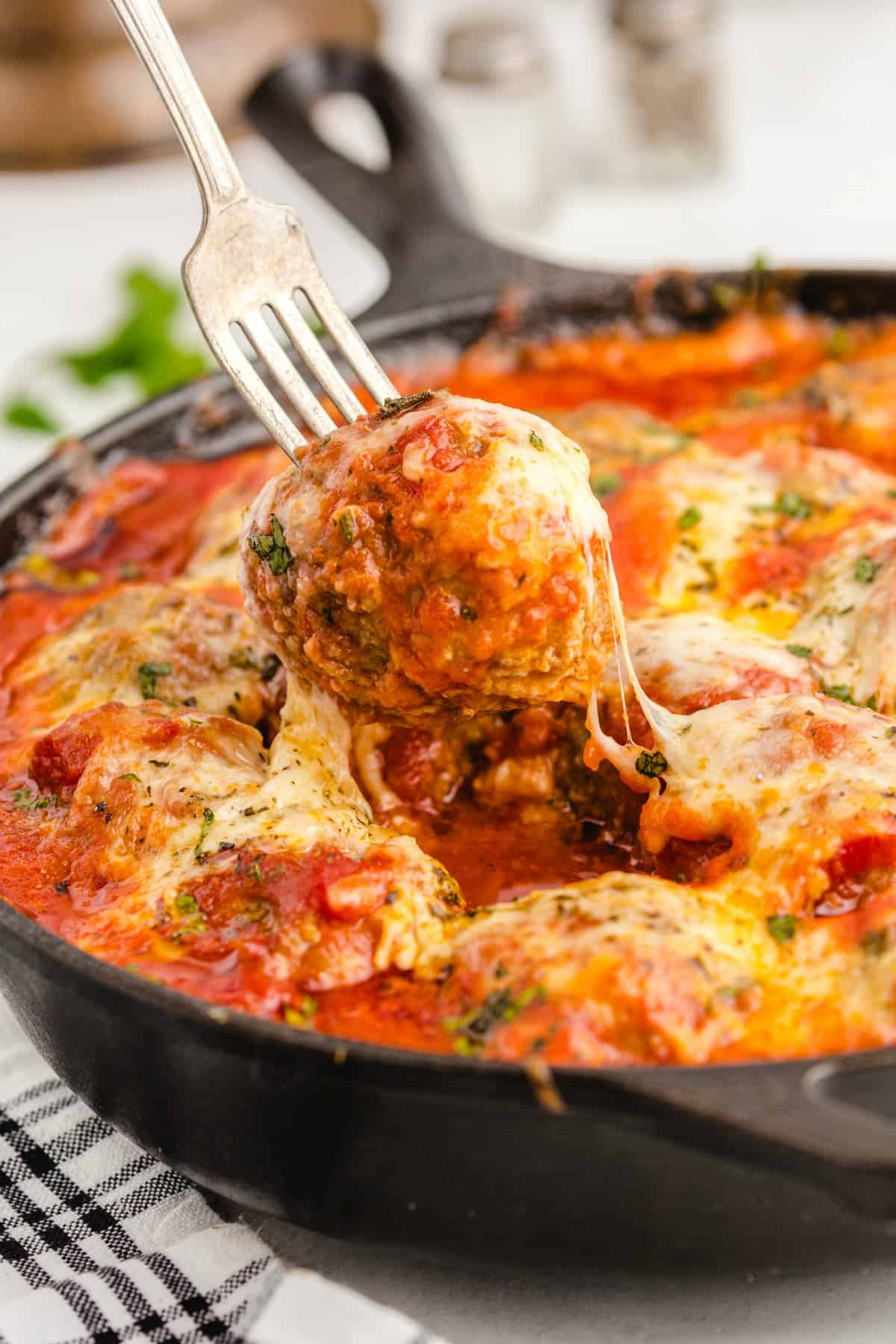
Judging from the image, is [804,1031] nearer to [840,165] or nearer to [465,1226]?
[465,1226]

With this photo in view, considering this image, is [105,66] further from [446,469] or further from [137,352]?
[446,469]

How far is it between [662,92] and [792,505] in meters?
3.89

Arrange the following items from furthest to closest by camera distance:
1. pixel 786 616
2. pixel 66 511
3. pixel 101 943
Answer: pixel 66 511 < pixel 786 616 < pixel 101 943

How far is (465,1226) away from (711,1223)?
0.35 meters

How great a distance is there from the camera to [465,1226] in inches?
89.0

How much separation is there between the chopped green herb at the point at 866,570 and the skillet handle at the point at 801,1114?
1.37 m

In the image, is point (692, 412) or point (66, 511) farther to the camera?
point (692, 412)

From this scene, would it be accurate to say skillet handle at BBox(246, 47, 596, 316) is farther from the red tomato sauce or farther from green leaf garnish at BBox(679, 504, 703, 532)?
green leaf garnish at BBox(679, 504, 703, 532)

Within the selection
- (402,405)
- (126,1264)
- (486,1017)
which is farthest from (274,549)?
(126,1264)

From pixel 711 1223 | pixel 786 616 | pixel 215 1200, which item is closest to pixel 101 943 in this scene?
pixel 215 1200

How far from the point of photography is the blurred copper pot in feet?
22.7

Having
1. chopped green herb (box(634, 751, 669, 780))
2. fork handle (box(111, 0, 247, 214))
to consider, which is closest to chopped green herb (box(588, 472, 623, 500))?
chopped green herb (box(634, 751, 669, 780))

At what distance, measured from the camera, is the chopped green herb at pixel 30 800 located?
2.98 m

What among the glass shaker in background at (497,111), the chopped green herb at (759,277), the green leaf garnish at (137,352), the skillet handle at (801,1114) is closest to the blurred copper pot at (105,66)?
the glass shaker in background at (497,111)
